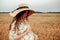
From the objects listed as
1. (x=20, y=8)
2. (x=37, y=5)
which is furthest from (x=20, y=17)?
(x=37, y=5)

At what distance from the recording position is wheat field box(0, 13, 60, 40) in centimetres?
250

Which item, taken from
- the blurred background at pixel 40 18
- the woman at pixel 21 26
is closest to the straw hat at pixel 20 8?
the woman at pixel 21 26

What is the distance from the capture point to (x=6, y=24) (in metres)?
2.51

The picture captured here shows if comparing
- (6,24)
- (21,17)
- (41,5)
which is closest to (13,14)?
(21,17)

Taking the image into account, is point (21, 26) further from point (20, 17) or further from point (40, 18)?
point (40, 18)

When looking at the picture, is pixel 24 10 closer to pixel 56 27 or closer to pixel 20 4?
pixel 20 4

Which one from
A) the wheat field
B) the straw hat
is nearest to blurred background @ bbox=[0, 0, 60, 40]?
the wheat field

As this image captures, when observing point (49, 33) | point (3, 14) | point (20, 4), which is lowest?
point (49, 33)

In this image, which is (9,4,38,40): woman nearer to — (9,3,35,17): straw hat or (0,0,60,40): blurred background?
(9,3,35,17): straw hat

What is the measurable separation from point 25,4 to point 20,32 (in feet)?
1.15

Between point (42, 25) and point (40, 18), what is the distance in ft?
0.33

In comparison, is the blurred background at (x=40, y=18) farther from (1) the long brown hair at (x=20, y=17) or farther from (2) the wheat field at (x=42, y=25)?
(1) the long brown hair at (x=20, y=17)

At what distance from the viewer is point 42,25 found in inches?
102

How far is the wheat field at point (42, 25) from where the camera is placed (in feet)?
8.19
